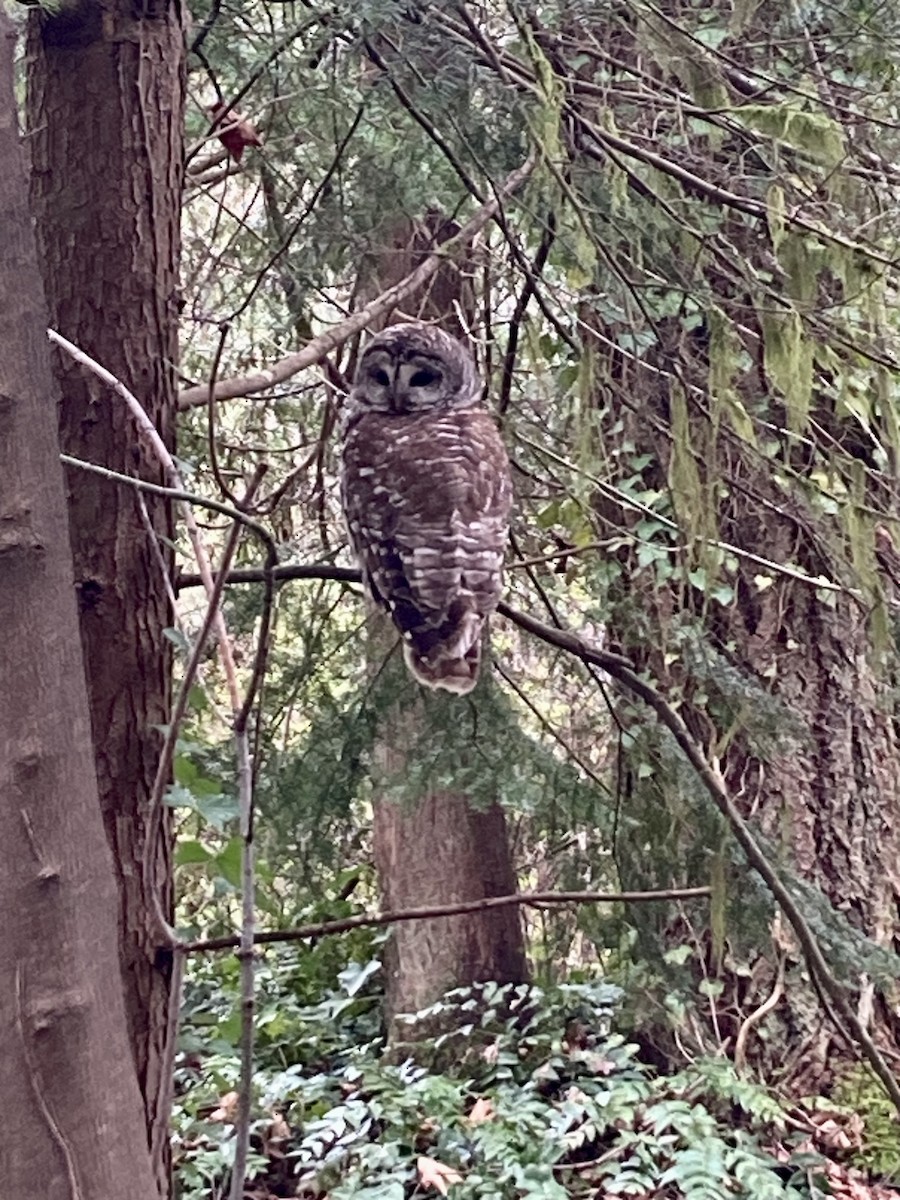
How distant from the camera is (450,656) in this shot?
273 cm

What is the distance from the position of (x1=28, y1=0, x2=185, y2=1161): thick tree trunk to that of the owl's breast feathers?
673 millimetres

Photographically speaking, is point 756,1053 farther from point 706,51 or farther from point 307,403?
point 706,51

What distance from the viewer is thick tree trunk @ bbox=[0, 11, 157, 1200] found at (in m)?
1.14

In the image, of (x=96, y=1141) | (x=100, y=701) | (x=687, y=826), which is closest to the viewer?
(x=96, y=1141)

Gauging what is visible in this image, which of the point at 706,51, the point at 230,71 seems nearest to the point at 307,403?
the point at 230,71

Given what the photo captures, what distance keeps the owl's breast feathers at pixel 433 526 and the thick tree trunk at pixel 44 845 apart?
58.1 inches

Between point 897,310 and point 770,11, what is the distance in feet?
3.60

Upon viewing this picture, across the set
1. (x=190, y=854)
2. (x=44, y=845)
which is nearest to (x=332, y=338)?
(x=190, y=854)

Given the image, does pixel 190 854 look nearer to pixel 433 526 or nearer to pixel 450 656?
pixel 450 656

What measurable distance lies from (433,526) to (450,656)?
34 centimetres

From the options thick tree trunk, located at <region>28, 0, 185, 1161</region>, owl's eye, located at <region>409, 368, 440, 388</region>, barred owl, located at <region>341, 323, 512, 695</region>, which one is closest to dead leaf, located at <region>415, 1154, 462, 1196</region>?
barred owl, located at <region>341, 323, 512, 695</region>

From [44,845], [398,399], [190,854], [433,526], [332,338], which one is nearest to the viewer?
[44,845]

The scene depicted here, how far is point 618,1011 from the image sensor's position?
174 inches

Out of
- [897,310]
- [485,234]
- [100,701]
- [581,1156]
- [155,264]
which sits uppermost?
[485,234]
